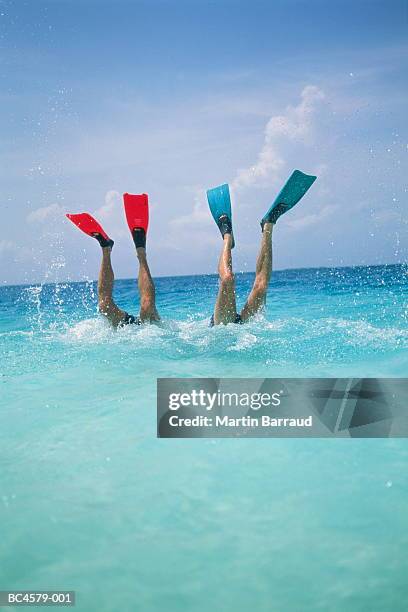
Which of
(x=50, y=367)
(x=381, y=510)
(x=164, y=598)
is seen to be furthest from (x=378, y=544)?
(x=50, y=367)

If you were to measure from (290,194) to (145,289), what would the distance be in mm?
2308

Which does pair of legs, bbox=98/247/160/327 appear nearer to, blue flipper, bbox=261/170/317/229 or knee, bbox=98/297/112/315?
knee, bbox=98/297/112/315

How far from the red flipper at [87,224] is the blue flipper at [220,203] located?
1560 millimetres

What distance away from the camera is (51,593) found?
6.25 feet

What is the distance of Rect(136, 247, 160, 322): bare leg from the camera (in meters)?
6.46

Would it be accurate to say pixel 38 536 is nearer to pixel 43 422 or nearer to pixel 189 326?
pixel 43 422

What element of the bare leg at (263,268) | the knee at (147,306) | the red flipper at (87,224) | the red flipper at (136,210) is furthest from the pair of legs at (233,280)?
the red flipper at (87,224)

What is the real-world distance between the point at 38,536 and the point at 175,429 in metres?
1.10

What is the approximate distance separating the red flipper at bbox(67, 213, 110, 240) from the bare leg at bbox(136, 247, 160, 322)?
587 mm

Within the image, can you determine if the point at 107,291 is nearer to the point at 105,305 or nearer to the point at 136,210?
the point at 105,305

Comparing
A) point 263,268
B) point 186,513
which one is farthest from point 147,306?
point 186,513

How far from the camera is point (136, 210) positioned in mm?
6676

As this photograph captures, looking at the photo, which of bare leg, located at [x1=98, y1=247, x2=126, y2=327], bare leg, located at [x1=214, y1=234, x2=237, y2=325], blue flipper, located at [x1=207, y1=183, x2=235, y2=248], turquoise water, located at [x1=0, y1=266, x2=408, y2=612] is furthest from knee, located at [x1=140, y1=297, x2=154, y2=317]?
turquoise water, located at [x1=0, y1=266, x2=408, y2=612]

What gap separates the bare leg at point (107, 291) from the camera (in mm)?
6297
